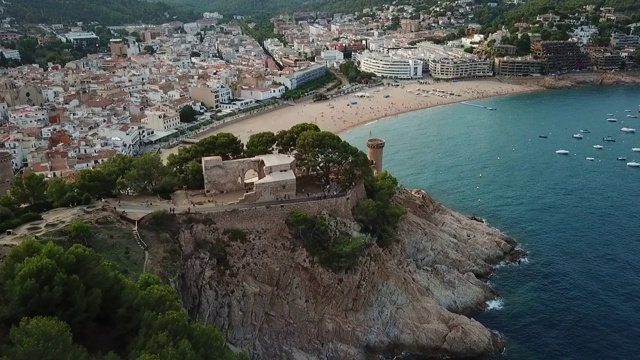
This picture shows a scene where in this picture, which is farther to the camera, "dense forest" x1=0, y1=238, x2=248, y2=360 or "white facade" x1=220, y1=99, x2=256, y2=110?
"white facade" x1=220, y1=99, x2=256, y2=110

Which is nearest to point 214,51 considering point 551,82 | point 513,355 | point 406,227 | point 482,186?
point 551,82

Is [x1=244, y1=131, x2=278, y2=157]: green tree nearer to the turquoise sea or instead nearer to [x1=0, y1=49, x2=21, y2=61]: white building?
the turquoise sea

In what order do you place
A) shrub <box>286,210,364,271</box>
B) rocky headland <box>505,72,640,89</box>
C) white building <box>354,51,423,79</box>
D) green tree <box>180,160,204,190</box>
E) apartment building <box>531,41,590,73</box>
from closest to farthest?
shrub <box>286,210,364,271</box>, green tree <box>180,160,204,190</box>, rocky headland <box>505,72,640,89</box>, white building <box>354,51,423,79</box>, apartment building <box>531,41,590,73</box>

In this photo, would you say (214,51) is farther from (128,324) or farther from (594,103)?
(128,324)

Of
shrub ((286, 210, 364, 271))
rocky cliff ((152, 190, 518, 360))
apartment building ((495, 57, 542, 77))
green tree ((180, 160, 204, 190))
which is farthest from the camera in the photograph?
apartment building ((495, 57, 542, 77))

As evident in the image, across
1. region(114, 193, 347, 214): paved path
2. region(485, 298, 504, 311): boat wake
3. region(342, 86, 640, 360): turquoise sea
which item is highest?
region(114, 193, 347, 214): paved path

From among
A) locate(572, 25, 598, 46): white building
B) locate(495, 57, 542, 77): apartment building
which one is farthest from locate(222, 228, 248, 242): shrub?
locate(572, 25, 598, 46): white building

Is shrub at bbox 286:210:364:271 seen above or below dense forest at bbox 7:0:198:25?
below
